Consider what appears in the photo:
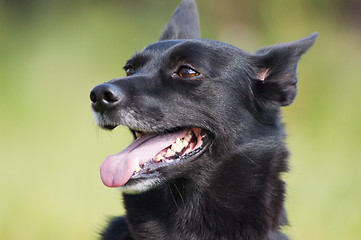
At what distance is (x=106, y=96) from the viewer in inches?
114

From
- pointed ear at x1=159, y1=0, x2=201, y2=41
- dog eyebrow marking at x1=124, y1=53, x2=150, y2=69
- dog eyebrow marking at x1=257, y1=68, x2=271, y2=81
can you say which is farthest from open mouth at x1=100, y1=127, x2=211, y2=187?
pointed ear at x1=159, y1=0, x2=201, y2=41

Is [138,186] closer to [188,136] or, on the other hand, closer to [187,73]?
[188,136]

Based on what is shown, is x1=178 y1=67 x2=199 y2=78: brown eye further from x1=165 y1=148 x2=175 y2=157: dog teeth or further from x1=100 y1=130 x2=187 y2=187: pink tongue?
x1=165 y1=148 x2=175 y2=157: dog teeth

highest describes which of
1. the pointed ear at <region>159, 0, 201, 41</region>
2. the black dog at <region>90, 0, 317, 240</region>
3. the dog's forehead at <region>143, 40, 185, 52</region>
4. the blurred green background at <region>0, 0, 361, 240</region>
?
the dog's forehead at <region>143, 40, 185, 52</region>

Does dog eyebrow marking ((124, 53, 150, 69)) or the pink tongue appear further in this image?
dog eyebrow marking ((124, 53, 150, 69))

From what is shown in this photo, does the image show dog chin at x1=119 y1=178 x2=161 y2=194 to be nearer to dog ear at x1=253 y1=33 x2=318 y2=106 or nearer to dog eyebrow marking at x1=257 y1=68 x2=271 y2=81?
dog ear at x1=253 y1=33 x2=318 y2=106

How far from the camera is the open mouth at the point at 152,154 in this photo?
112 inches

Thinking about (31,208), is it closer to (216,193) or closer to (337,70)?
(216,193)

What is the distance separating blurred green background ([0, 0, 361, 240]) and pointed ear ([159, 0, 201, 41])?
248mm

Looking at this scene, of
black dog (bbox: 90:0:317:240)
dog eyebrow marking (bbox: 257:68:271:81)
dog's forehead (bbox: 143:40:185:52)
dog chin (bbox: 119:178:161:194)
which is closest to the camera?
dog chin (bbox: 119:178:161:194)

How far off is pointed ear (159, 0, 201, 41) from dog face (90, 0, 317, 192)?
1.74ft

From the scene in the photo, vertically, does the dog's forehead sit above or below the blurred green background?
above

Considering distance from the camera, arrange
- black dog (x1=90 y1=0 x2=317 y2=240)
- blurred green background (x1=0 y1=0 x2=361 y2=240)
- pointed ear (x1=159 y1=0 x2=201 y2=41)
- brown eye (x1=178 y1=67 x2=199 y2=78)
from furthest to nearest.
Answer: blurred green background (x1=0 y1=0 x2=361 y2=240), pointed ear (x1=159 y1=0 x2=201 y2=41), brown eye (x1=178 y1=67 x2=199 y2=78), black dog (x1=90 y1=0 x2=317 y2=240)

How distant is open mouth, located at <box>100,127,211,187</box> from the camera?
284cm
